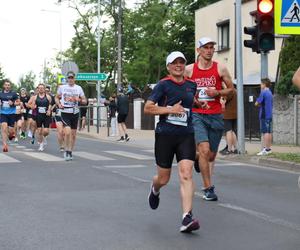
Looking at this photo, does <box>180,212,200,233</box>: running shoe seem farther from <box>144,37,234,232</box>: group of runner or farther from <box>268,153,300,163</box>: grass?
<box>268,153,300,163</box>: grass

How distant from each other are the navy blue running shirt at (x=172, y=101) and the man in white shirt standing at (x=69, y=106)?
7.20 m

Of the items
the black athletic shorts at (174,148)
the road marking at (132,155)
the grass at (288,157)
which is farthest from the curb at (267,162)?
the black athletic shorts at (174,148)

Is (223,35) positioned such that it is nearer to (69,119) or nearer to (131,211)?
(69,119)

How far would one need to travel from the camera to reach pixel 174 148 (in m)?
6.62

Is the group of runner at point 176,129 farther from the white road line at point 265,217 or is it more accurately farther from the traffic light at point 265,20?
the traffic light at point 265,20

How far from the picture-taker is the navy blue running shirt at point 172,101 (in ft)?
21.5

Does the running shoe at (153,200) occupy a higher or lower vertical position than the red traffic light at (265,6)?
lower

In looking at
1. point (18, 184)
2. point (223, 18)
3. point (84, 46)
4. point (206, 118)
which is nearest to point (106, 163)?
point (18, 184)

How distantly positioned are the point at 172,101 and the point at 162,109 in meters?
0.20

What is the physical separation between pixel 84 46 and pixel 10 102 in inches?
1627

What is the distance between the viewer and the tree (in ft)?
62.7

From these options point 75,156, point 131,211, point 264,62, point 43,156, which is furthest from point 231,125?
point 131,211

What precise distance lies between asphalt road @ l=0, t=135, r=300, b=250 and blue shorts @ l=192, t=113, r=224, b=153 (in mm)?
822

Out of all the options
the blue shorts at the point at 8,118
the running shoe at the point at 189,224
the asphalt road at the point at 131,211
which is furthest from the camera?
the blue shorts at the point at 8,118
